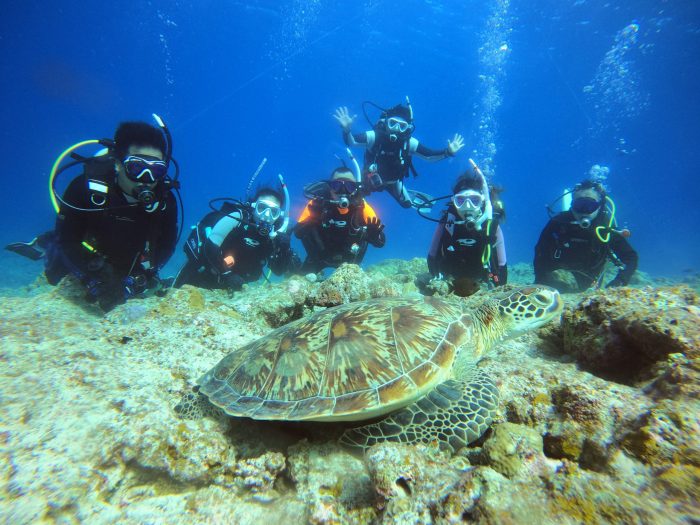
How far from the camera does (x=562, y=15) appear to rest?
33.9 meters

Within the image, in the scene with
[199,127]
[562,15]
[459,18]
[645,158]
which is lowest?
[562,15]

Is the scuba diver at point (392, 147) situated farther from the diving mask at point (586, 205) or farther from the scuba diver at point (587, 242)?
the diving mask at point (586, 205)

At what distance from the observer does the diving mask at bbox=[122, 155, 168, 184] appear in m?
4.38

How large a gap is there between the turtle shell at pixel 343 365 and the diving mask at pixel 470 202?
13.0 ft

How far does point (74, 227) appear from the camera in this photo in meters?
4.58

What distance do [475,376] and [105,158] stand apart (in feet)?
19.7

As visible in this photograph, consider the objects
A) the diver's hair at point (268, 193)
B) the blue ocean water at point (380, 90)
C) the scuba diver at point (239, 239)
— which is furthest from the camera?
the blue ocean water at point (380, 90)

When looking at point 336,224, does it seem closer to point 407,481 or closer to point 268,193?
point 268,193

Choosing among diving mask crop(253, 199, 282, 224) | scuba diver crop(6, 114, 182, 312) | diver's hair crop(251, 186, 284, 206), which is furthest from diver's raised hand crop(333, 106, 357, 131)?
scuba diver crop(6, 114, 182, 312)

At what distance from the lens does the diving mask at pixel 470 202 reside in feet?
19.4

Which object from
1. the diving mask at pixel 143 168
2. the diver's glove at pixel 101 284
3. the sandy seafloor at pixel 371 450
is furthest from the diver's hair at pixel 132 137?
the sandy seafloor at pixel 371 450

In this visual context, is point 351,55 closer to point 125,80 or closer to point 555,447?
point 125,80

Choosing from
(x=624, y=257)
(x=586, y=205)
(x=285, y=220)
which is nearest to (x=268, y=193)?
(x=285, y=220)

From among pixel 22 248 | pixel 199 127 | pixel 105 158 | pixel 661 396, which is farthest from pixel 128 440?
pixel 199 127
